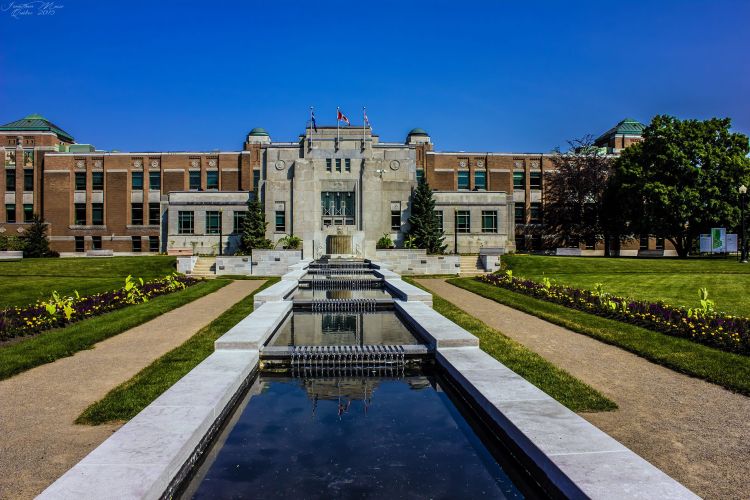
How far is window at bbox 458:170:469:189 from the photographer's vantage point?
63531 millimetres

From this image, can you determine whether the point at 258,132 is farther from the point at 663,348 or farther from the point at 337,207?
the point at 663,348

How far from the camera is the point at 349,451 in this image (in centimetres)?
514

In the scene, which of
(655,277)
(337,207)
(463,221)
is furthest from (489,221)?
(655,277)

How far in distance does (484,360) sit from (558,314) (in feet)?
29.7

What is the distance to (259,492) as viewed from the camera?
4.30 m

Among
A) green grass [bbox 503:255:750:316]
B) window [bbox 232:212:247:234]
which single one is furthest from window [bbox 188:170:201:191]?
green grass [bbox 503:255:750:316]

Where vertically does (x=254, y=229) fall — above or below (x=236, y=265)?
above

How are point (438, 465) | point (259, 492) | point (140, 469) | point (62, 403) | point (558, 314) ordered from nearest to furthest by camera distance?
point (140, 469) → point (259, 492) → point (438, 465) → point (62, 403) → point (558, 314)

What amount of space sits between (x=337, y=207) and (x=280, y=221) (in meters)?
5.33

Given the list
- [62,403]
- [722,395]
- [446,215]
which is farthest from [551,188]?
[62,403]

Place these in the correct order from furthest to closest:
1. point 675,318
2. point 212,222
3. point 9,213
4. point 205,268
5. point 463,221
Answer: point 9,213 < point 463,221 < point 212,222 < point 205,268 < point 675,318

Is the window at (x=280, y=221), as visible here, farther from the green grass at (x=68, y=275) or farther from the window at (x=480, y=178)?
the window at (x=480, y=178)

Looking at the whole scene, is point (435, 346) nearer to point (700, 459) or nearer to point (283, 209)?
point (700, 459)

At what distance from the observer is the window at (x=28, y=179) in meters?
61.5
